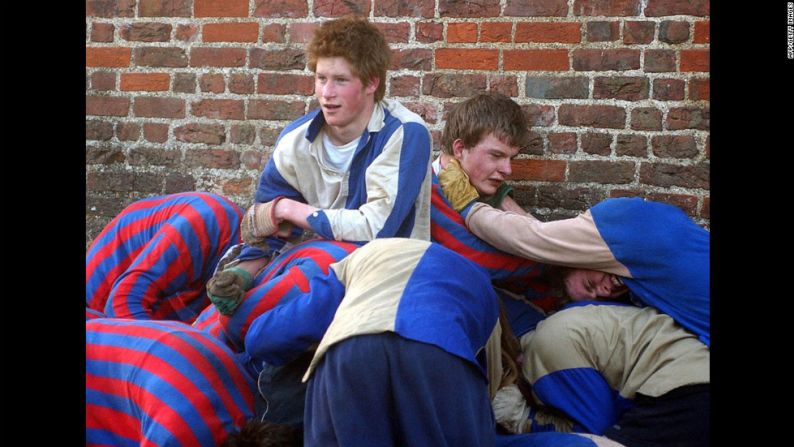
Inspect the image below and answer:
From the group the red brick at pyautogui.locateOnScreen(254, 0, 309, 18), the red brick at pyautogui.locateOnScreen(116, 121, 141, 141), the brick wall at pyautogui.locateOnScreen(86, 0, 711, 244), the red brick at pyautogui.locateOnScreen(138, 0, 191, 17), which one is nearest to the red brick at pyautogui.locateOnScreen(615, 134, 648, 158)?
the brick wall at pyautogui.locateOnScreen(86, 0, 711, 244)

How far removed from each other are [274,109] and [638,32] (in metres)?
1.54

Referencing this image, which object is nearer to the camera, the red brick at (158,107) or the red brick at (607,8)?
the red brick at (607,8)

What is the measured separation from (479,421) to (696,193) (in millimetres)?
1788

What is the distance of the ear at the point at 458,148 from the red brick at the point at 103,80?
1.65m

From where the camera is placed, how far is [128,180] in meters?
4.16

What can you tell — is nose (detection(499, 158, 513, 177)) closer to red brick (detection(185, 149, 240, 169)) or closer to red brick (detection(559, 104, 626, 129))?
red brick (detection(559, 104, 626, 129))

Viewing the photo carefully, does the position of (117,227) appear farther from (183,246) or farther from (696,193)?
(696,193)

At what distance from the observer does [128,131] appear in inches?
164

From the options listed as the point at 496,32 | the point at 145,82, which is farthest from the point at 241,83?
the point at 496,32

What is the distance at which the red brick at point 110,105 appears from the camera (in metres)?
4.15

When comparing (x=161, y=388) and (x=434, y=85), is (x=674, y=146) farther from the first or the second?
(x=161, y=388)

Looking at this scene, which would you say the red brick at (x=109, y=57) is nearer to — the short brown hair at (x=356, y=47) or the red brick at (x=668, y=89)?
the short brown hair at (x=356, y=47)

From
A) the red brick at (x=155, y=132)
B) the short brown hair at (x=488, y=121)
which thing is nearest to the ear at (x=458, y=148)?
the short brown hair at (x=488, y=121)
